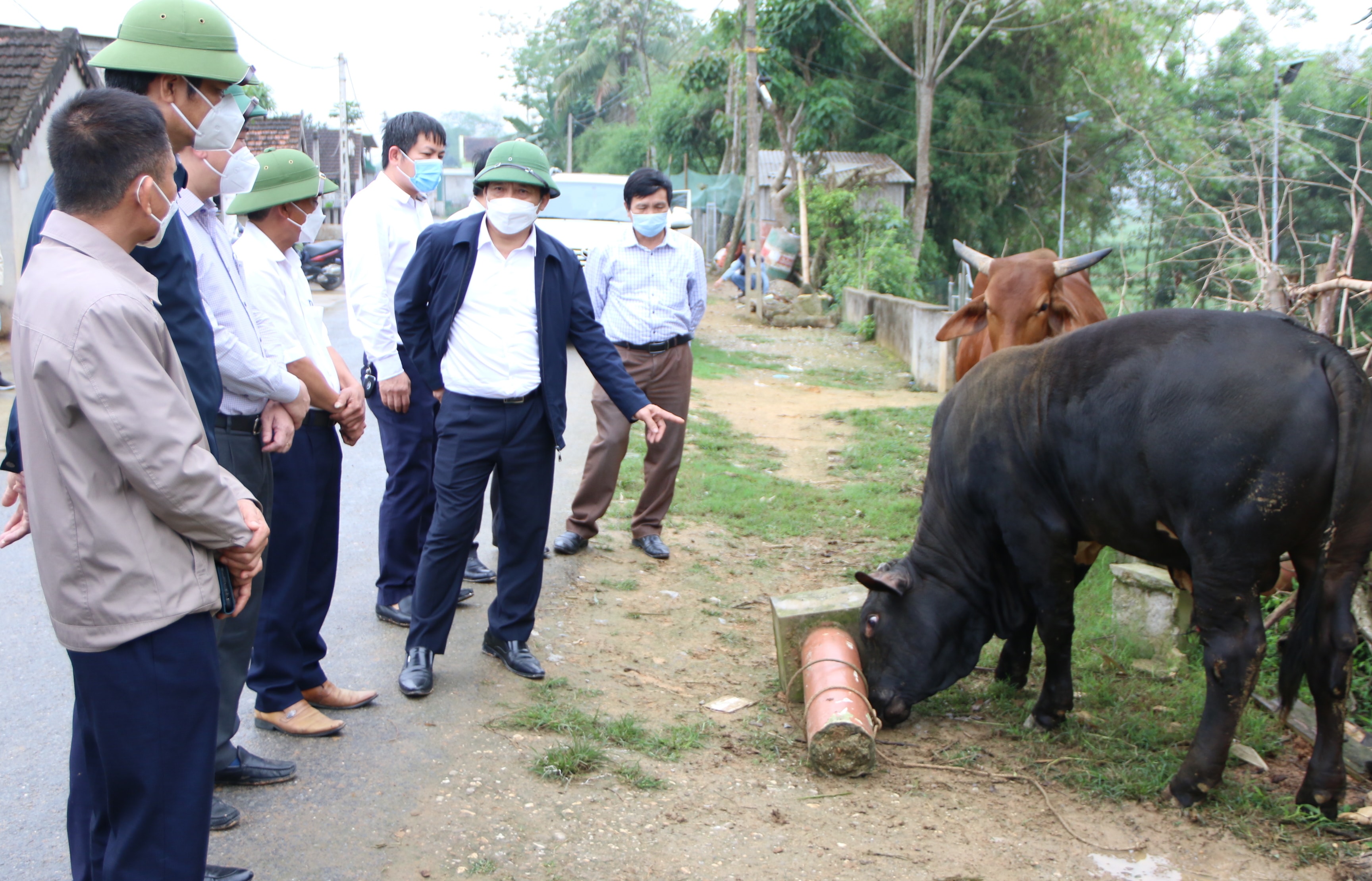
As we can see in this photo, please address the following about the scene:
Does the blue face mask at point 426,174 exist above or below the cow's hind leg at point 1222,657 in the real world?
above

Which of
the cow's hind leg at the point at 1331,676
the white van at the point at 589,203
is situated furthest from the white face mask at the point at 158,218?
the white van at the point at 589,203

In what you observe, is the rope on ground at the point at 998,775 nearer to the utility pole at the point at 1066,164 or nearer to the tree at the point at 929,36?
the utility pole at the point at 1066,164

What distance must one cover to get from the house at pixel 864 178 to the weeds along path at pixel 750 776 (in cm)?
1880

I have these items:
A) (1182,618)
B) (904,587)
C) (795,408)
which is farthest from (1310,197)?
(904,587)

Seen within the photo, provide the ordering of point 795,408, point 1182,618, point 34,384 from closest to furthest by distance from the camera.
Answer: point 34,384 < point 1182,618 < point 795,408

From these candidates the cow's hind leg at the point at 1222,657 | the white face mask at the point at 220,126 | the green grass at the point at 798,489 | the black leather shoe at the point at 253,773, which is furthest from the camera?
the green grass at the point at 798,489

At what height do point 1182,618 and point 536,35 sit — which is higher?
point 536,35

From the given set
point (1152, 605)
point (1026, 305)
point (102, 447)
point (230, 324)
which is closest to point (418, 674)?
point (230, 324)

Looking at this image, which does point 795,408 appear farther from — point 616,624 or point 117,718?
point 117,718

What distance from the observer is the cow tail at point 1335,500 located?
3.39 meters

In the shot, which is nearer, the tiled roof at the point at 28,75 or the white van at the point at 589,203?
the tiled roof at the point at 28,75

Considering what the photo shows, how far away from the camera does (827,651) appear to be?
4352 millimetres

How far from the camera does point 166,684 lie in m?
2.34

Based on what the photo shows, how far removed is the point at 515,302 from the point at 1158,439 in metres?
2.41
